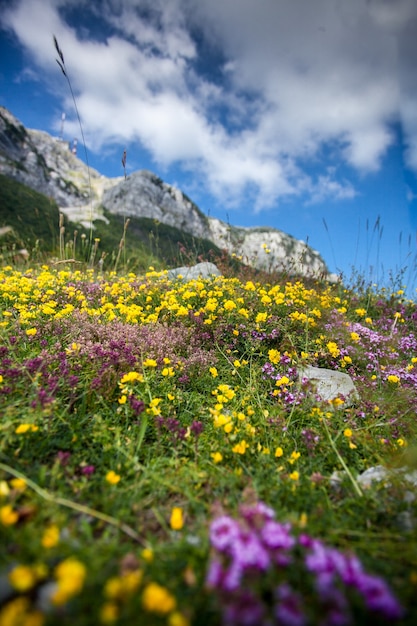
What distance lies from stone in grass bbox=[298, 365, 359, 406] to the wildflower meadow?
0.46ft

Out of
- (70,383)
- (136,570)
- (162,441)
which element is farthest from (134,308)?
(136,570)

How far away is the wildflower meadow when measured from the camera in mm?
1176

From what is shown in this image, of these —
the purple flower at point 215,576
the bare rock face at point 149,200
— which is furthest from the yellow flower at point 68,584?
the bare rock face at point 149,200

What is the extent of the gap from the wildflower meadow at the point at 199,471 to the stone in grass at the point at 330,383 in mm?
139

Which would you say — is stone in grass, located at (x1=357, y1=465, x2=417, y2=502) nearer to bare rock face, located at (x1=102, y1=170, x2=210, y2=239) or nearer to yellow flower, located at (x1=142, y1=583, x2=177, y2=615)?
yellow flower, located at (x1=142, y1=583, x2=177, y2=615)

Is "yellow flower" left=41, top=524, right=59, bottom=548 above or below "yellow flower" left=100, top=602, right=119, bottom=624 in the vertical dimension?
below

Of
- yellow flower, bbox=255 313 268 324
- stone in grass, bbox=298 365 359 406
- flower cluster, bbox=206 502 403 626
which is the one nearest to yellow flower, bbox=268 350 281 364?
stone in grass, bbox=298 365 359 406

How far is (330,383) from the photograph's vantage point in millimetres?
3705

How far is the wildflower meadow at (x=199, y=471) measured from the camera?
3.86 feet

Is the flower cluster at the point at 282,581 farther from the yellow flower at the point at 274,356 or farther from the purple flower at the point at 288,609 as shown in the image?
the yellow flower at the point at 274,356

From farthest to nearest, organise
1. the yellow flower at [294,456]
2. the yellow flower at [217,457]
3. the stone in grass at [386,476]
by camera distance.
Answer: the yellow flower at [294,456], the yellow flower at [217,457], the stone in grass at [386,476]

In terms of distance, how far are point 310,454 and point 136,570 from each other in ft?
5.67

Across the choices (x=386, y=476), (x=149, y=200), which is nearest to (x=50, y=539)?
(x=386, y=476)

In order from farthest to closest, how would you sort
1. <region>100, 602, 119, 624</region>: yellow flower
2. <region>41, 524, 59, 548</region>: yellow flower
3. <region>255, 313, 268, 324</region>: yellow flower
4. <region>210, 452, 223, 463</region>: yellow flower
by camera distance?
<region>255, 313, 268, 324</region>: yellow flower
<region>210, 452, 223, 463</region>: yellow flower
<region>41, 524, 59, 548</region>: yellow flower
<region>100, 602, 119, 624</region>: yellow flower
